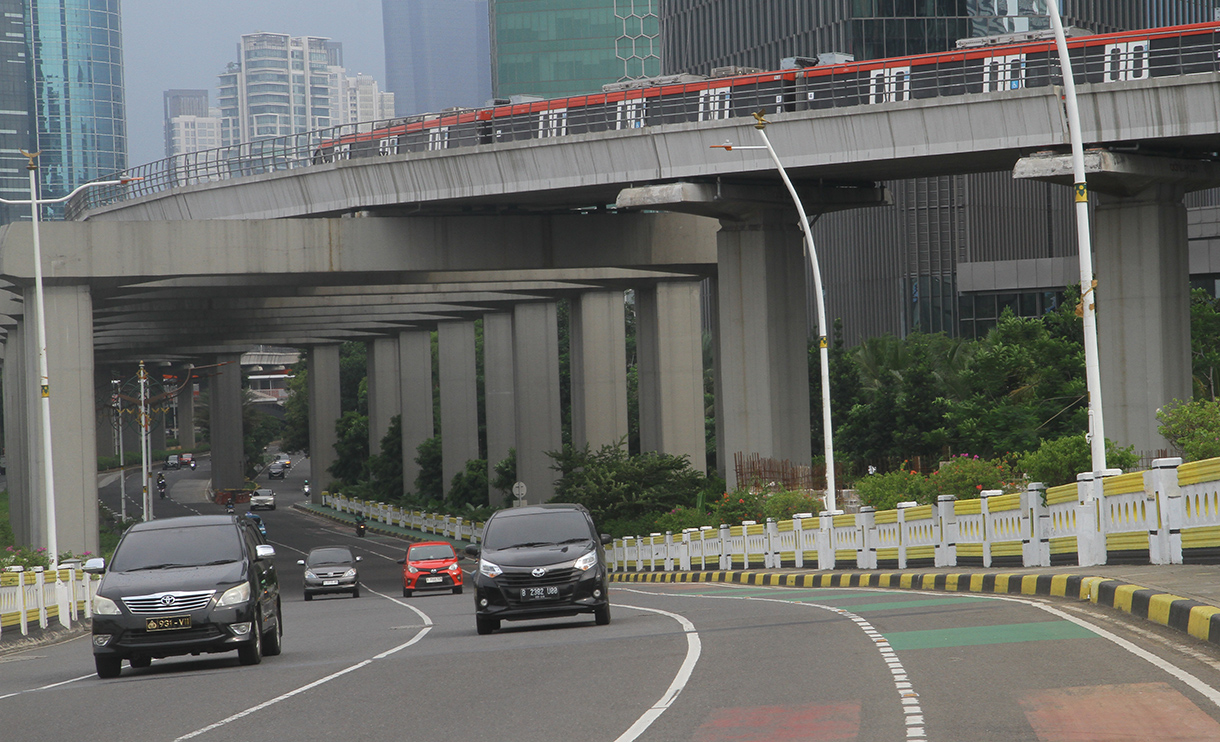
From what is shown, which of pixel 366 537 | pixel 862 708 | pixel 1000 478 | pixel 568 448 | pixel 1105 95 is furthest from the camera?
pixel 366 537

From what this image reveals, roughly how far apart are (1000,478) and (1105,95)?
11.2 metres

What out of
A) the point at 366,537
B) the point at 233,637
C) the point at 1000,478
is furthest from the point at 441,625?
the point at 366,537

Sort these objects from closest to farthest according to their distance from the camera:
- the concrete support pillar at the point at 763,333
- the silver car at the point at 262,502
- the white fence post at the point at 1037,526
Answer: the white fence post at the point at 1037,526, the concrete support pillar at the point at 763,333, the silver car at the point at 262,502

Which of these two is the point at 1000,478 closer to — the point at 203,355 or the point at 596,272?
the point at 596,272

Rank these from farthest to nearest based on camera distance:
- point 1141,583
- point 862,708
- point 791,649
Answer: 1. point 1141,583
2. point 791,649
3. point 862,708

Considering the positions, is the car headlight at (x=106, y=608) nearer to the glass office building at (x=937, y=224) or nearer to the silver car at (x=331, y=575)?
the silver car at (x=331, y=575)

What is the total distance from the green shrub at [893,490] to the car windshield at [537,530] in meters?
14.1

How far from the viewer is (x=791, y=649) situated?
13469 millimetres

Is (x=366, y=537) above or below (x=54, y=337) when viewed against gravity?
below

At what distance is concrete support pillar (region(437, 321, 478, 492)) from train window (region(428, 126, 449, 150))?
130 ft

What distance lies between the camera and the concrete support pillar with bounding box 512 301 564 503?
233ft

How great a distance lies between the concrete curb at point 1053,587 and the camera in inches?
477

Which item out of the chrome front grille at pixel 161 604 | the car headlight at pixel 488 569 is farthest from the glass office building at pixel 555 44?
the chrome front grille at pixel 161 604

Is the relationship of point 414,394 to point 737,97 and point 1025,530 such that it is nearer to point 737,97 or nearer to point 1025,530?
point 737,97
